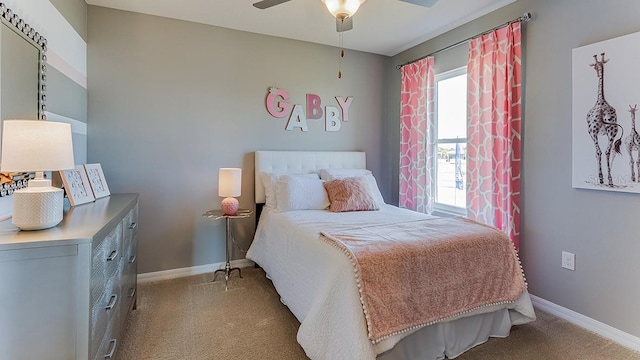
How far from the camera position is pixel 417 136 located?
12.3 feet

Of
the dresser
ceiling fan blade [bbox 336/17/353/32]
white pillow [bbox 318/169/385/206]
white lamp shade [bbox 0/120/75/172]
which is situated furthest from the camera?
white pillow [bbox 318/169/385/206]

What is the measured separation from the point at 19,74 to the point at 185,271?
2214mm

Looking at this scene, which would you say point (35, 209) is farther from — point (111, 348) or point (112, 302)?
point (111, 348)

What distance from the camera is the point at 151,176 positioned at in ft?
10.3

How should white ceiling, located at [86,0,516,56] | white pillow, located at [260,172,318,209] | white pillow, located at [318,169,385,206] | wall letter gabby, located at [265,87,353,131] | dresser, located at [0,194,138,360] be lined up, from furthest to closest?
wall letter gabby, located at [265,87,353,131]
white pillow, located at [318,169,385,206]
white pillow, located at [260,172,318,209]
white ceiling, located at [86,0,516,56]
dresser, located at [0,194,138,360]

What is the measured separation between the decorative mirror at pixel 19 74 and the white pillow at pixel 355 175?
2.45 metres

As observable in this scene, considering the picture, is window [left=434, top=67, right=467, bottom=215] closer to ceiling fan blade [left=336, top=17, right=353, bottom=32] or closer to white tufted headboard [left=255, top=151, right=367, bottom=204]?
white tufted headboard [left=255, top=151, right=367, bottom=204]

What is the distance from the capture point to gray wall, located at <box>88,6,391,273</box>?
2.97 meters

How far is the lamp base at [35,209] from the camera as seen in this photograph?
4.29 ft

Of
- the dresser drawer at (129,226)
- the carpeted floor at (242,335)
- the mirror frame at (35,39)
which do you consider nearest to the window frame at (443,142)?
the carpeted floor at (242,335)

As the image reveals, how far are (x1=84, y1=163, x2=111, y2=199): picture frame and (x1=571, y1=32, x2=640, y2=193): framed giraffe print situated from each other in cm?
362

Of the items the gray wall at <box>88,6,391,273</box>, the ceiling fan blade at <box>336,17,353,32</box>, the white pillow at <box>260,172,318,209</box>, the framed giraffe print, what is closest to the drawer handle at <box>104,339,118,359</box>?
the gray wall at <box>88,6,391,273</box>

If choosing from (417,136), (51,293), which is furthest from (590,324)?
(51,293)

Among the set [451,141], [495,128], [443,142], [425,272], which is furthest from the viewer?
[443,142]
